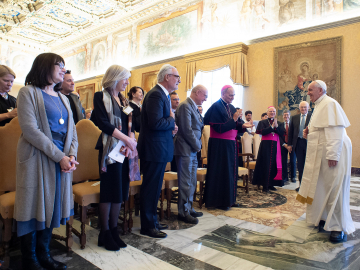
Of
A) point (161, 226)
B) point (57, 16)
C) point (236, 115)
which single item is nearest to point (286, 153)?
point (236, 115)

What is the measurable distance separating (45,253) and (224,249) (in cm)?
133

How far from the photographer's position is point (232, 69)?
7773 mm

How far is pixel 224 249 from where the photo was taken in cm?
214

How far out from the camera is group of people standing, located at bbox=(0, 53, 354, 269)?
61.7 inches

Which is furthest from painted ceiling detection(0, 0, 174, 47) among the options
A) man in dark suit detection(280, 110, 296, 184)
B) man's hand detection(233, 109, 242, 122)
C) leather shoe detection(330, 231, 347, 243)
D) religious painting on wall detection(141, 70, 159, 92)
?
leather shoe detection(330, 231, 347, 243)

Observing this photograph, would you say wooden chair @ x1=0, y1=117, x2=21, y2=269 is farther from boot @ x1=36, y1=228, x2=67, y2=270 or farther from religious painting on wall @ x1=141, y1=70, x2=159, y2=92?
religious painting on wall @ x1=141, y1=70, x2=159, y2=92

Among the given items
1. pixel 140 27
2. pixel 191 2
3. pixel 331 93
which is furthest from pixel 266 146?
pixel 140 27

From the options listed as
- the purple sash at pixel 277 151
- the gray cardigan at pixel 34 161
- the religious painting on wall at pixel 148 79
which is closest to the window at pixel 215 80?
the religious painting on wall at pixel 148 79

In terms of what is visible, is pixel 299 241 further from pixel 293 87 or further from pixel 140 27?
pixel 140 27

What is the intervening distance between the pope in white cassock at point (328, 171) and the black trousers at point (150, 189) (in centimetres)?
147

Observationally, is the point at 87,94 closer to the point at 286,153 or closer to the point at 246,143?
the point at 246,143

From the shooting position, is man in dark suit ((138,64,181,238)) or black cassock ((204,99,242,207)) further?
black cassock ((204,99,242,207))

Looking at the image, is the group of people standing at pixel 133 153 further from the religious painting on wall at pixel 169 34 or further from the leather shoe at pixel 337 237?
the religious painting on wall at pixel 169 34

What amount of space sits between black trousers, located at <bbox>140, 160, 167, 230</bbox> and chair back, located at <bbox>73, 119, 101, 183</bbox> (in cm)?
59
